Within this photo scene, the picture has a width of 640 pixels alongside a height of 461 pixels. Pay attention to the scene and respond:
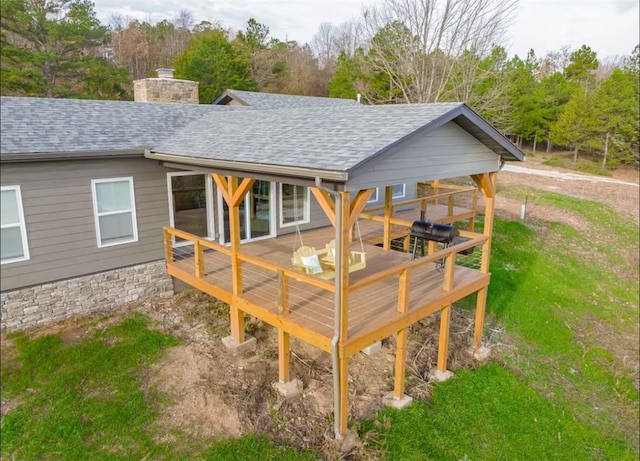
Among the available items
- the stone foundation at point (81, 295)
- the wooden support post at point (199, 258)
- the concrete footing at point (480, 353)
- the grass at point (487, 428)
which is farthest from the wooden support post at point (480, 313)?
the stone foundation at point (81, 295)

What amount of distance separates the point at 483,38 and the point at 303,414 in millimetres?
24191

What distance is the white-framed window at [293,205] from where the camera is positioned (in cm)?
1109

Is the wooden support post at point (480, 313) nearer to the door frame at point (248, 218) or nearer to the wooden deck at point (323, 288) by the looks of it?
the wooden deck at point (323, 288)

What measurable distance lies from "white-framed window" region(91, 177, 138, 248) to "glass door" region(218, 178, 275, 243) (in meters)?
2.08

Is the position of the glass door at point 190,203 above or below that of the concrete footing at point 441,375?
above

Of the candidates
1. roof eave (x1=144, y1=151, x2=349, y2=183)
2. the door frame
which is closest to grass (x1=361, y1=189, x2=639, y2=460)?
roof eave (x1=144, y1=151, x2=349, y2=183)

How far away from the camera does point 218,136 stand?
8688mm

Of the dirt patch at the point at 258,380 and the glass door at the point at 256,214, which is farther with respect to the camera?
the glass door at the point at 256,214

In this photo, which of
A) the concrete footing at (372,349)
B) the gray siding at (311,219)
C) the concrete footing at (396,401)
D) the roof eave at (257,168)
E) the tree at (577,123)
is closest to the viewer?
the roof eave at (257,168)

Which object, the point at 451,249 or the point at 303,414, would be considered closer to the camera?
the point at 303,414

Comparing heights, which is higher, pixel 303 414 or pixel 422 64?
pixel 422 64

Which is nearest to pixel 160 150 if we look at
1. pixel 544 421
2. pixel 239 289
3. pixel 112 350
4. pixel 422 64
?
pixel 239 289

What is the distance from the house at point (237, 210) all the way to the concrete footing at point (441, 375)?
0.51 ft

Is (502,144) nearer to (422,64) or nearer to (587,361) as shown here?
(587,361)
